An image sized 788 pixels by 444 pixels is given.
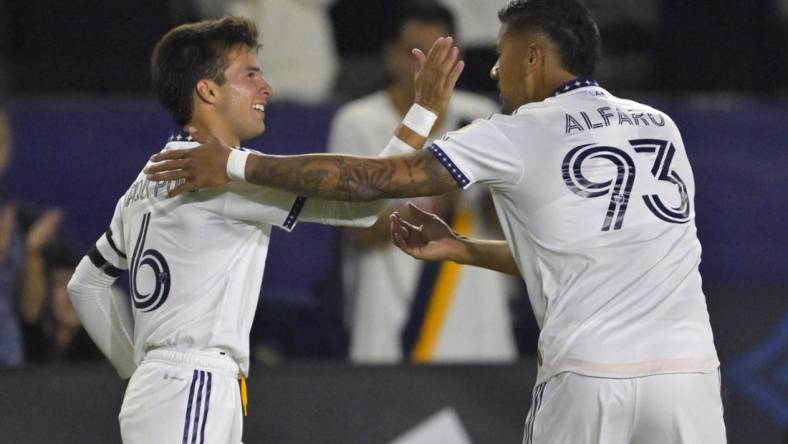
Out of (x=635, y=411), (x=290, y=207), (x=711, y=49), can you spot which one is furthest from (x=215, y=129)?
(x=711, y=49)

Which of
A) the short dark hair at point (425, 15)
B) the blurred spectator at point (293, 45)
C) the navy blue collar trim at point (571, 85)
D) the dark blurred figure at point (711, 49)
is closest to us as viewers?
the navy blue collar trim at point (571, 85)

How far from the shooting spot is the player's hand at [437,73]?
4.73 meters

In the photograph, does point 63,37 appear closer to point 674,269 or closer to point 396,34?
point 396,34

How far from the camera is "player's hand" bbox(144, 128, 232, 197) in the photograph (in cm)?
450

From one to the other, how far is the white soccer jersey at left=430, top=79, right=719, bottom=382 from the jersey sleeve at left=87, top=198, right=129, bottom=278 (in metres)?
1.10

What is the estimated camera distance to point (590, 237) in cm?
459

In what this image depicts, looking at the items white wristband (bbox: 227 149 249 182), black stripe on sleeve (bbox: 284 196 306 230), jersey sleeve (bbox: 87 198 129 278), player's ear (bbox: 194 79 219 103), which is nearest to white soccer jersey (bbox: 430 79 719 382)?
black stripe on sleeve (bbox: 284 196 306 230)

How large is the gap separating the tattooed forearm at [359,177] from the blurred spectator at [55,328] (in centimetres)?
286

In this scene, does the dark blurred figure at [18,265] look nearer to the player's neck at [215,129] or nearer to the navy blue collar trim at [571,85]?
the player's neck at [215,129]

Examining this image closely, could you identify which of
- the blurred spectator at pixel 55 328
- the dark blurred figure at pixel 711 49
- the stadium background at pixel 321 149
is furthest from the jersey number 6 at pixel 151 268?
the dark blurred figure at pixel 711 49

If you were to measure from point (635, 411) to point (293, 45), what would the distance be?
4.40 m

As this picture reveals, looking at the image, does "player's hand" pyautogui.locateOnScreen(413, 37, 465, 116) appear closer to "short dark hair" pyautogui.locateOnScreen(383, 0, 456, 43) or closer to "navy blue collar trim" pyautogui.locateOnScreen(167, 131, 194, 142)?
"navy blue collar trim" pyautogui.locateOnScreen(167, 131, 194, 142)

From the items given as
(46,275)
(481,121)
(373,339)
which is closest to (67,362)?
(46,275)

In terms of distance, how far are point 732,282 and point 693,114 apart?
3.23ft
